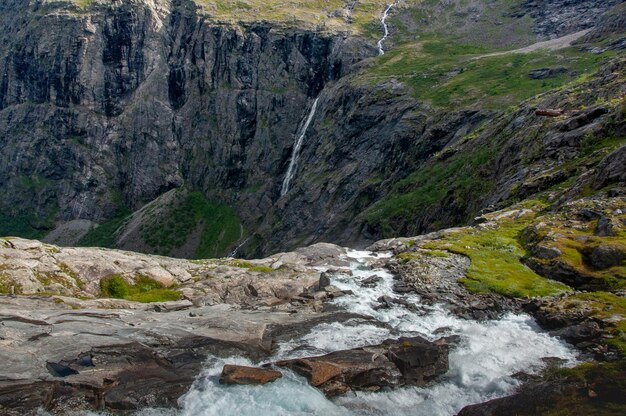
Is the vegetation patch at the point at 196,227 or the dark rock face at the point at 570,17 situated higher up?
the dark rock face at the point at 570,17

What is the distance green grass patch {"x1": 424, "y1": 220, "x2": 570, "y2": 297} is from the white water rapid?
11.2ft

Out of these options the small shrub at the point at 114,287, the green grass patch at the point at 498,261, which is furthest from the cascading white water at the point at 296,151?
the small shrub at the point at 114,287

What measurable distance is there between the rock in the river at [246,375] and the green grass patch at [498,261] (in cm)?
1552

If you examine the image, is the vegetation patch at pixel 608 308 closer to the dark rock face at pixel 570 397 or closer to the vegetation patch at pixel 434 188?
the dark rock face at pixel 570 397

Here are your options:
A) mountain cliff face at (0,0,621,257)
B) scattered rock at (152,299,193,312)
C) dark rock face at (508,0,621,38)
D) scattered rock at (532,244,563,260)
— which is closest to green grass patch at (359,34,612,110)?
mountain cliff face at (0,0,621,257)

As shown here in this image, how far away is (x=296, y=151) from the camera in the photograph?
158625mm

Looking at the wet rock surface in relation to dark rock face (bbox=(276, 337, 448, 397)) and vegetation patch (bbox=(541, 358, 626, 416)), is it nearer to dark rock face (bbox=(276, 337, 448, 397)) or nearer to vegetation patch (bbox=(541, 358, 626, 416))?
dark rock face (bbox=(276, 337, 448, 397))

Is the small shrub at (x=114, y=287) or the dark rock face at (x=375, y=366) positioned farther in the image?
the small shrub at (x=114, y=287)

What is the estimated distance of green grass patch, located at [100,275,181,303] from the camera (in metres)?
31.4

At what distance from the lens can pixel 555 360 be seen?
73.6 ft

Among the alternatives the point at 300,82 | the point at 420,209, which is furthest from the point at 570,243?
the point at 300,82

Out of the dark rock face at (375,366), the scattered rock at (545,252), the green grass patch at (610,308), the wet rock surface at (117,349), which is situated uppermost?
the green grass patch at (610,308)

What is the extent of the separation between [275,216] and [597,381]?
381 ft

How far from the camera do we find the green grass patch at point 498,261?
1202 inches
